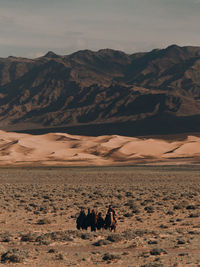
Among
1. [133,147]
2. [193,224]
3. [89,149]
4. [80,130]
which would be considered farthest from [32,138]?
[193,224]

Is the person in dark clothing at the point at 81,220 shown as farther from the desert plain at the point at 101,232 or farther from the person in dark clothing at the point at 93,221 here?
the person in dark clothing at the point at 93,221

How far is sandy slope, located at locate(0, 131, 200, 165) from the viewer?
8738 centimetres

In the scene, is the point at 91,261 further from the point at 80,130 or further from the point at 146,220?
the point at 80,130

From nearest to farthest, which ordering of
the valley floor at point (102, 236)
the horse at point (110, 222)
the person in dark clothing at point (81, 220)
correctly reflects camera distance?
the valley floor at point (102, 236), the horse at point (110, 222), the person in dark clothing at point (81, 220)

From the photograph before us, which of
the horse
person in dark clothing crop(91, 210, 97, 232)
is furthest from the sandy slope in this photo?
person in dark clothing crop(91, 210, 97, 232)

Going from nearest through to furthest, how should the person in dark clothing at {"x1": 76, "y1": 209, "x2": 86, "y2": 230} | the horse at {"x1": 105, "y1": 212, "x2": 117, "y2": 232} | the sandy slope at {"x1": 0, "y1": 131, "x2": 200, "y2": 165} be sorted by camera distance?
the horse at {"x1": 105, "y1": 212, "x2": 117, "y2": 232}
the person in dark clothing at {"x1": 76, "y1": 209, "x2": 86, "y2": 230}
the sandy slope at {"x1": 0, "y1": 131, "x2": 200, "y2": 165}

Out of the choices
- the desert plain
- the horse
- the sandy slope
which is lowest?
the desert plain

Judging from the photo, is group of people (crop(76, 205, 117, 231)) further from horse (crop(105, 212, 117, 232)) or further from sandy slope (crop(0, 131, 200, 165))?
sandy slope (crop(0, 131, 200, 165))

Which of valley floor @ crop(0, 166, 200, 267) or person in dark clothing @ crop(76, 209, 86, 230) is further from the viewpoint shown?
person in dark clothing @ crop(76, 209, 86, 230)

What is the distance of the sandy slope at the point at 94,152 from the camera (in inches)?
3440

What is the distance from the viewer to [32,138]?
114 meters

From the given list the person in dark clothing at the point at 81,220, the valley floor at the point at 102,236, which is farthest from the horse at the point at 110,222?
the person in dark clothing at the point at 81,220

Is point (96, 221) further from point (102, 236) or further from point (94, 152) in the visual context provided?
point (94, 152)

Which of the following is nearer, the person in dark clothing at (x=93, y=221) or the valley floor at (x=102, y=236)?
the valley floor at (x=102, y=236)
